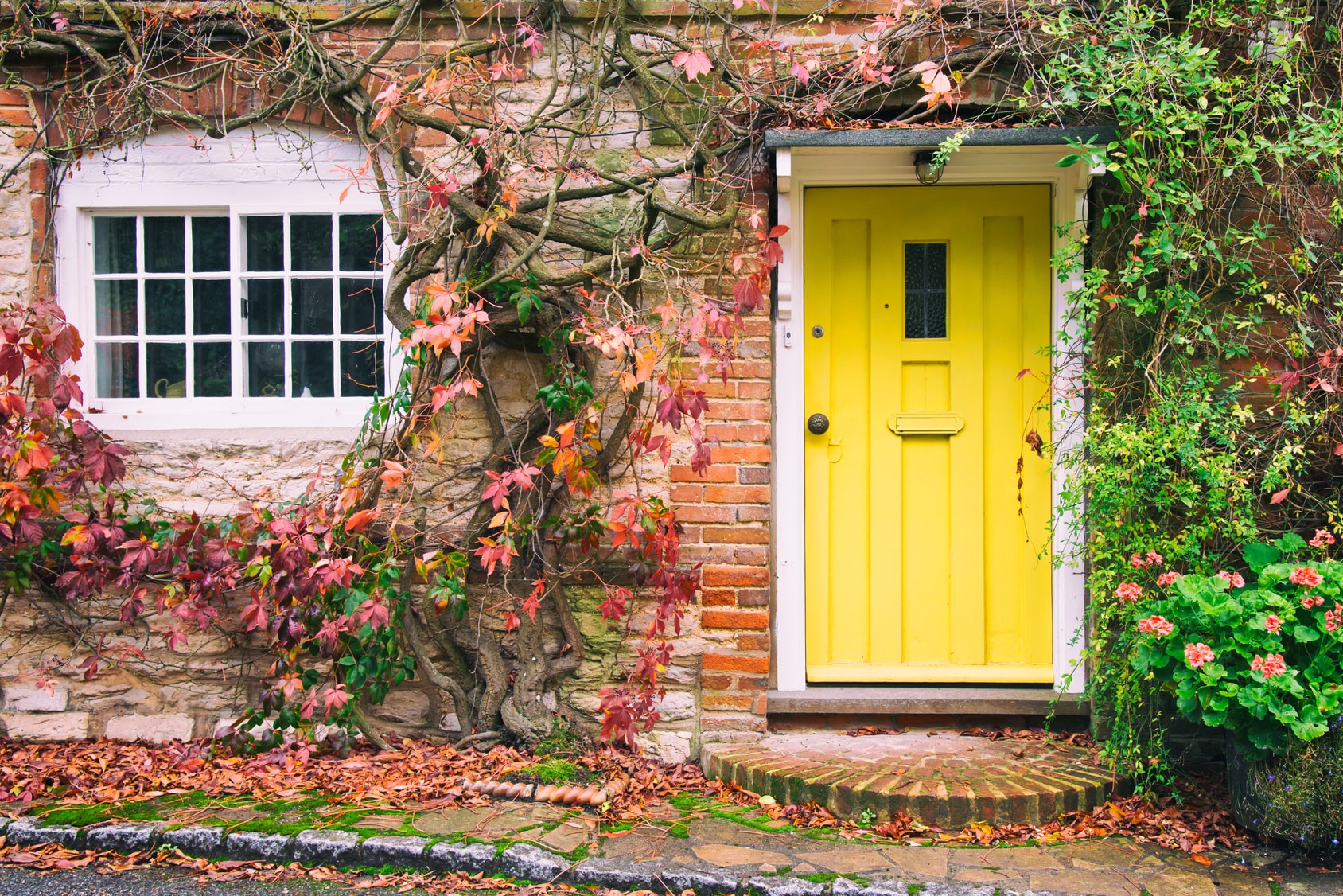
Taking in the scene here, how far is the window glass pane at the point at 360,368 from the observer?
14.4 feet

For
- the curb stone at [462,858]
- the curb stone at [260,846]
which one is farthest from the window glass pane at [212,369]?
the curb stone at [462,858]

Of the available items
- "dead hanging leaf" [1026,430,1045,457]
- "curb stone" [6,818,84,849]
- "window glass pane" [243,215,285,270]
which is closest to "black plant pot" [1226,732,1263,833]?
"dead hanging leaf" [1026,430,1045,457]

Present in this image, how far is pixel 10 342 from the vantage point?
3.76 meters

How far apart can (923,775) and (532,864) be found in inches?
58.0

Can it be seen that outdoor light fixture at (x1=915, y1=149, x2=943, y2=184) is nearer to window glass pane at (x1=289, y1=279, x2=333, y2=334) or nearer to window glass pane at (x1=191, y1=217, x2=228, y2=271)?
window glass pane at (x1=289, y1=279, x2=333, y2=334)

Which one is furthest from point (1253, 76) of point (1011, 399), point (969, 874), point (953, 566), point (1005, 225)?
point (969, 874)

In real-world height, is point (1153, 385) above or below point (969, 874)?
above

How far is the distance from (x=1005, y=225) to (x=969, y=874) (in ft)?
8.85

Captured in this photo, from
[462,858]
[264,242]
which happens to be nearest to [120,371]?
[264,242]

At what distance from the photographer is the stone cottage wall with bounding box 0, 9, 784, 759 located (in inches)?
161

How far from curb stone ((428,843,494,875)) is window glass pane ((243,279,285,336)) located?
247 cm

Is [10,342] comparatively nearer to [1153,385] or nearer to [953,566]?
[953,566]

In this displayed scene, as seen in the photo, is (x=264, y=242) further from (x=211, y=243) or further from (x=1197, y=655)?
(x=1197, y=655)

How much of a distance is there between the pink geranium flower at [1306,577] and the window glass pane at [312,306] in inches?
156
